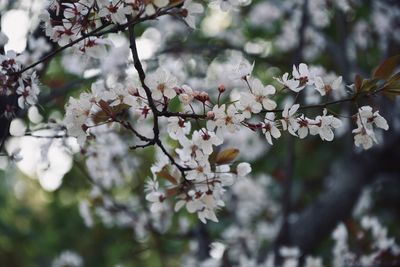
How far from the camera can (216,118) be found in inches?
42.1

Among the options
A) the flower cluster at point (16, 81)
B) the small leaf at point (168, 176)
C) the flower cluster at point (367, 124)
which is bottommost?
the flower cluster at point (367, 124)

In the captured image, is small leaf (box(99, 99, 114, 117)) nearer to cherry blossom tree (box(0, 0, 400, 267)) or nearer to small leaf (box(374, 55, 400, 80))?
cherry blossom tree (box(0, 0, 400, 267))

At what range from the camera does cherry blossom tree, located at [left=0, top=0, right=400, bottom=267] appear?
3.59ft

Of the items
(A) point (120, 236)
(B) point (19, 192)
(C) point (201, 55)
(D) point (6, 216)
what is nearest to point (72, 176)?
(A) point (120, 236)

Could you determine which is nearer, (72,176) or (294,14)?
(72,176)

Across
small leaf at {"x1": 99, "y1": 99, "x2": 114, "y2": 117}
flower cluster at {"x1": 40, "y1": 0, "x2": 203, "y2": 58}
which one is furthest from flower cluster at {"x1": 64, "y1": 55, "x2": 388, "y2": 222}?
flower cluster at {"x1": 40, "y1": 0, "x2": 203, "y2": 58}

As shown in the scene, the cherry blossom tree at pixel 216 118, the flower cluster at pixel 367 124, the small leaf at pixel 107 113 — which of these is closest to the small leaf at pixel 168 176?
the cherry blossom tree at pixel 216 118

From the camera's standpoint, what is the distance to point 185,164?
3.97ft

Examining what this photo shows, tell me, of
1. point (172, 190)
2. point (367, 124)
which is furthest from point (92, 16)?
point (367, 124)

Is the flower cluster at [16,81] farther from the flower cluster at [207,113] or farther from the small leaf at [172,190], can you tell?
the small leaf at [172,190]

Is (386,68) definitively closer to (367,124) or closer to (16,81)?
(367,124)

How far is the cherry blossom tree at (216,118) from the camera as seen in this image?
109 centimetres

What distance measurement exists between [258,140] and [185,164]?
2678mm

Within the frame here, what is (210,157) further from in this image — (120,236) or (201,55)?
(120,236)
